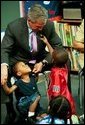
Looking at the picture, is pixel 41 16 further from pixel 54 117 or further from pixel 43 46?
pixel 54 117

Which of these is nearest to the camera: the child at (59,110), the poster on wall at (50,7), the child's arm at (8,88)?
the child at (59,110)

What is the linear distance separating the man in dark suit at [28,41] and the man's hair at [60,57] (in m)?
0.15

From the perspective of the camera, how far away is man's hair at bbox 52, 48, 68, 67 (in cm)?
261

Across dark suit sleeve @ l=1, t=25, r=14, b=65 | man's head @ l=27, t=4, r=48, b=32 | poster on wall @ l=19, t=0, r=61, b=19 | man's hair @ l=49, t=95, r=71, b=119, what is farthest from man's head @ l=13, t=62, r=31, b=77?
poster on wall @ l=19, t=0, r=61, b=19

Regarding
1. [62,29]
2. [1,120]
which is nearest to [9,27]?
[1,120]

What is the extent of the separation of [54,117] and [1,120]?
611 mm

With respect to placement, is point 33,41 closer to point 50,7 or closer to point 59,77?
point 59,77

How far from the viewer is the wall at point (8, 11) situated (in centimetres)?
378

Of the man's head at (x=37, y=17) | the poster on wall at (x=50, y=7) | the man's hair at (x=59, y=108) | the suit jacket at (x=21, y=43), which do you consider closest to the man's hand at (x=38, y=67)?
the suit jacket at (x=21, y=43)

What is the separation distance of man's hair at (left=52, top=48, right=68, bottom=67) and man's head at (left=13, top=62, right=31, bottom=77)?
0.23 meters

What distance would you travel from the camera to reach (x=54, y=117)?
89.4 inches

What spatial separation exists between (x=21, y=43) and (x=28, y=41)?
62mm

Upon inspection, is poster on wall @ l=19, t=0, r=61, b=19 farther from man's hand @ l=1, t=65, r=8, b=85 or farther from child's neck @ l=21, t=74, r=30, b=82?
man's hand @ l=1, t=65, r=8, b=85

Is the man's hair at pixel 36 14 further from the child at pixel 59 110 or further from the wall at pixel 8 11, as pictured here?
the wall at pixel 8 11
